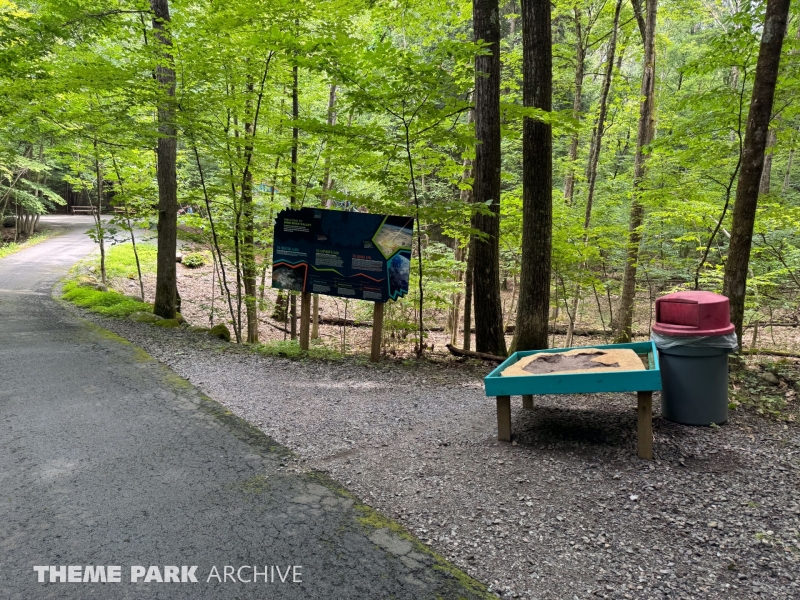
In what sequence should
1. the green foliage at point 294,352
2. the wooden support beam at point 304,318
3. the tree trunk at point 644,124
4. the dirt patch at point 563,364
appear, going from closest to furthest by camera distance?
1. the dirt patch at point 563,364
2. the green foliage at point 294,352
3. the wooden support beam at point 304,318
4. the tree trunk at point 644,124

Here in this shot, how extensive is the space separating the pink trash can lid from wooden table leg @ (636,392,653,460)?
3.26 feet

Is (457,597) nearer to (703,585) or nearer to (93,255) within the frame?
(703,585)

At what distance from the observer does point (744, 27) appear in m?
5.94

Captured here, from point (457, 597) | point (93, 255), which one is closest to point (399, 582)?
point (457, 597)

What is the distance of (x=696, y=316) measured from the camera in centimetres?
404

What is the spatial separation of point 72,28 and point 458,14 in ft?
26.1

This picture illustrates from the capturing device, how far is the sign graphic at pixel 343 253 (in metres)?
6.78

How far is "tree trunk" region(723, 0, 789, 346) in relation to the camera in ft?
16.0

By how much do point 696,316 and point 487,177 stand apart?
3.99 metres

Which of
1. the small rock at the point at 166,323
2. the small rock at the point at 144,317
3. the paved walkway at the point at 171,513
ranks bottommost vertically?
the paved walkway at the point at 171,513

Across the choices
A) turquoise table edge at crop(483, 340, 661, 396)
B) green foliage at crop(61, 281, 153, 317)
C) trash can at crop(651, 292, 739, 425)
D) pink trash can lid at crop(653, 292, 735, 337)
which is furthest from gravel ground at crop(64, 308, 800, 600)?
green foliage at crop(61, 281, 153, 317)

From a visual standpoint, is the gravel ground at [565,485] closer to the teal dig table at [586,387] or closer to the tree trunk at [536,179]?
the teal dig table at [586,387]

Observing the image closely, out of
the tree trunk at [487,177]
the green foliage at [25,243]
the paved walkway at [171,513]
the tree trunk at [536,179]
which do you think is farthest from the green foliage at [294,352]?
the green foliage at [25,243]

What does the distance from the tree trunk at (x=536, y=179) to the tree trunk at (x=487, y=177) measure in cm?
60
